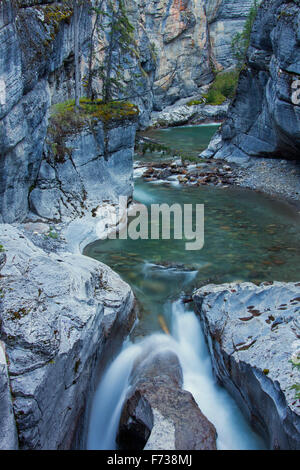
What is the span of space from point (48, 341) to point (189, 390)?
3.32 metres

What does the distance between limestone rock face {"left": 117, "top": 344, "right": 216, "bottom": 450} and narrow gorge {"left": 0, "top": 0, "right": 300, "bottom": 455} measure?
1.2 inches

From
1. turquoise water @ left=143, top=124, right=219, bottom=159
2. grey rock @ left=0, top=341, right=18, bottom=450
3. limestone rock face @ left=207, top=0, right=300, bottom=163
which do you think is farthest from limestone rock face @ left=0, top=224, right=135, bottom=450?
turquoise water @ left=143, top=124, right=219, bottom=159

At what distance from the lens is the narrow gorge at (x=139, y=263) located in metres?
4.93

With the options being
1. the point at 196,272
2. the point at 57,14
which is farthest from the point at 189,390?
the point at 57,14

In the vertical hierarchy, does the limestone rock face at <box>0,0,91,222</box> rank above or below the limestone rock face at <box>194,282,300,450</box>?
above

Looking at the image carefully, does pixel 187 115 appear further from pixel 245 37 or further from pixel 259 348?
pixel 259 348

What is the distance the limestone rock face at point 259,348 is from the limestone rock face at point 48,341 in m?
2.18

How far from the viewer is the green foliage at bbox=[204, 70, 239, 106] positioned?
55.0 meters

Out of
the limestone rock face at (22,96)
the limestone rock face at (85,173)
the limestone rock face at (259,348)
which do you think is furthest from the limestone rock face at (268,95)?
the limestone rock face at (259,348)

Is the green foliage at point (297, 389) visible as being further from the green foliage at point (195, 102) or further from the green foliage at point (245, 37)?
the green foliage at point (195, 102)

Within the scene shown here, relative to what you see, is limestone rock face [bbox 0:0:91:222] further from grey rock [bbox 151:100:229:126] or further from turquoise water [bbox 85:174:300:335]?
grey rock [bbox 151:100:229:126]

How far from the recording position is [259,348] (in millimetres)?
5715
